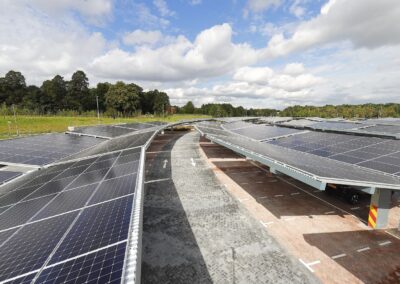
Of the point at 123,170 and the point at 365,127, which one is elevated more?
the point at 365,127

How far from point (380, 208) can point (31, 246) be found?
56.0 feet

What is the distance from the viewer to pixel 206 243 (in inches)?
480

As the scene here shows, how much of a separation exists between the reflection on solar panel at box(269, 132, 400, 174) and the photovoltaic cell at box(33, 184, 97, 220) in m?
16.3

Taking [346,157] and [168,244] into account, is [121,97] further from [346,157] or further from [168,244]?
[346,157]

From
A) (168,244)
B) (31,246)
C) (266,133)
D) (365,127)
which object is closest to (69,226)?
(31,246)

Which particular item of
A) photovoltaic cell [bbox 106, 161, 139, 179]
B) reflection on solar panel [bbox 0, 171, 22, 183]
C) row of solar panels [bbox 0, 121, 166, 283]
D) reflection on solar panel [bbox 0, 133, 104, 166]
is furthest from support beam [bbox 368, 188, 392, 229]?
reflection on solar panel [bbox 0, 171, 22, 183]

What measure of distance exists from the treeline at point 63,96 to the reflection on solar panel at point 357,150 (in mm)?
81475

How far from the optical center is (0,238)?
21.3 feet

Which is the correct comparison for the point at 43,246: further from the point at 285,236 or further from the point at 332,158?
the point at 332,158

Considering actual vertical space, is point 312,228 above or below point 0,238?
below

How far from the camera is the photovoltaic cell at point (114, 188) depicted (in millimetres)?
8461

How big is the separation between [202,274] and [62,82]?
4338 inches

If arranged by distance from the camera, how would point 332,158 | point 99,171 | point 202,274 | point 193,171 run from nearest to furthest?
point 202,274, point 99,171, point 332,158, point 193,171

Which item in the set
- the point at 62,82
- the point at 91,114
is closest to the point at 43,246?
the point at 91,114
